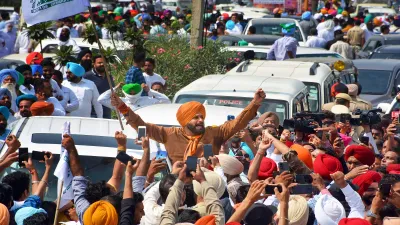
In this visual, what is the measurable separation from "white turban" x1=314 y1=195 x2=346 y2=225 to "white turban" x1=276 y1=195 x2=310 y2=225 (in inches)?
6.1

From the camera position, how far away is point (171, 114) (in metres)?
9.78

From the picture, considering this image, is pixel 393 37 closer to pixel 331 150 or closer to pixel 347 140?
pixel 347 140

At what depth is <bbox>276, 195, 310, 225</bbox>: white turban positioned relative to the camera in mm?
6738

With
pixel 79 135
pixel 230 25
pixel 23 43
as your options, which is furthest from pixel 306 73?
pixel 230 25

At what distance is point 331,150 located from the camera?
886 centimetres

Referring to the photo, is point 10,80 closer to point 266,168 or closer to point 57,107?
point 57,107

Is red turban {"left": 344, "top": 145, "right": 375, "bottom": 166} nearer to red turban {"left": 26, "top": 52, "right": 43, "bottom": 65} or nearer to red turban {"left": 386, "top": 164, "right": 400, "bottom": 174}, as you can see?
red turban {"left": 386, "top": 164, "right": 400, "bottom": 174}

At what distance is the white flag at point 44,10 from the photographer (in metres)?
9.73

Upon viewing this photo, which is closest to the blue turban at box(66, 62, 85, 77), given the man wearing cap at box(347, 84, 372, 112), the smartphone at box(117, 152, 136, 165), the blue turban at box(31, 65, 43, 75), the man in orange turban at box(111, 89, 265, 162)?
the blue turban at box(31, 65, 43, 75)

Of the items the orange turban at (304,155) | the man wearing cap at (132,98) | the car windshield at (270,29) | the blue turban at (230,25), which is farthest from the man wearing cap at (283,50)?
the blue turban at (230,25)

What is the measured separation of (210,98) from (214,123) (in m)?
2.22

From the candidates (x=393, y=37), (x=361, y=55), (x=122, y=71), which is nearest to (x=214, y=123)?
(x=122, y=71)

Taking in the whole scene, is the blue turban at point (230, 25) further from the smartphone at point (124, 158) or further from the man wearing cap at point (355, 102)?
the smartphone at point (124, 158)

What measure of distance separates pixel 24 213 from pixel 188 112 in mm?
2376
